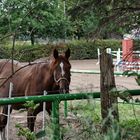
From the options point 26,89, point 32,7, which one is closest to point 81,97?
point 32,7

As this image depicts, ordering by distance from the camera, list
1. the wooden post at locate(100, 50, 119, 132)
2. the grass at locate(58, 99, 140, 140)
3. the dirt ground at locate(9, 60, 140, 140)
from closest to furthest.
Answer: the grass at locate(58, 99, 140, 140) < the wooden post at locate(100, 50, 119, 132) < the dirt ground at locate(9, 60, 140, 140)

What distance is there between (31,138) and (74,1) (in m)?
2.18

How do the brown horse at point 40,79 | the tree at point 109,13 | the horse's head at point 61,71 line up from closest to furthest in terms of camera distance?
the tree at point 109,13 < the horse's head at point 61,71 < the brown horse at point 40,79

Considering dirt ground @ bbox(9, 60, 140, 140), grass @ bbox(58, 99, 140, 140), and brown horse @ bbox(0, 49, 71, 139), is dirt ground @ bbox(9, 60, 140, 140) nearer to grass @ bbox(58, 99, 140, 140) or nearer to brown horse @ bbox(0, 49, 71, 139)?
brown horse @ bbox(0, 49, 71, 139)

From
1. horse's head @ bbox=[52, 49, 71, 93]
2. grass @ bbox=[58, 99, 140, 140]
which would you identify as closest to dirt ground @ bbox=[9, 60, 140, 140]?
horse's head @ bbox=[52, 49, 71, 93]

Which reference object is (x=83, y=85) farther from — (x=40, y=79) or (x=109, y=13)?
(x=40, y=79)

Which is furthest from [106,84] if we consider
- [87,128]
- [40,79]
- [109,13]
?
[40,79]

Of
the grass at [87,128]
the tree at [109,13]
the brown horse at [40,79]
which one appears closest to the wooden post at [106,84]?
the grass at [87,128]

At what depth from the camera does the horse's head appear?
24.0ft

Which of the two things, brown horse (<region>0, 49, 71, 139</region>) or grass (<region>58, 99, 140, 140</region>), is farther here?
brown horse (<region>0, 49, 71, 139</region>)

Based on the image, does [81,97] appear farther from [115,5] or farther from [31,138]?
[115,5]

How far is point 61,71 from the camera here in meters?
7.48

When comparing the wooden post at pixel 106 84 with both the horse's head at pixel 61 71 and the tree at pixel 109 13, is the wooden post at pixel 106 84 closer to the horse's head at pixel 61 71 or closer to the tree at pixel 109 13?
the tree at pixel 109 13

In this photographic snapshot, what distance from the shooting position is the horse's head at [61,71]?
7.31 metres
